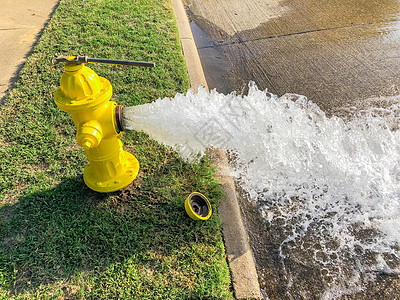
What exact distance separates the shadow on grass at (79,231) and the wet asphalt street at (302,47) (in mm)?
775

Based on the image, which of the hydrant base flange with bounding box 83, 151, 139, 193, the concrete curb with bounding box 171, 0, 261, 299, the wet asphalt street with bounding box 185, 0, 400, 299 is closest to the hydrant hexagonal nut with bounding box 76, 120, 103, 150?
the hydrant base flange with bounding box 83, 151, 139, 193

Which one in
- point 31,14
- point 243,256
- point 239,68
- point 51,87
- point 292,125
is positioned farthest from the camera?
point 31,14

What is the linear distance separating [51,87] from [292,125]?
290 centimetres

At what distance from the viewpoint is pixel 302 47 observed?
4766 millimetres

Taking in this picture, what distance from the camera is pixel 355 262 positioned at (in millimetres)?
2461

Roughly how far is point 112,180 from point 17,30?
3640 mm

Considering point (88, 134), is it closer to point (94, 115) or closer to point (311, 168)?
point (94, 115)

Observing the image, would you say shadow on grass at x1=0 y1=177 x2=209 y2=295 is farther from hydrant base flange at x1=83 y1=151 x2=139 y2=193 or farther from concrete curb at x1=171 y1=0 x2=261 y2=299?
concrete curb at x1=171 y1=0 x2=261 y2=299

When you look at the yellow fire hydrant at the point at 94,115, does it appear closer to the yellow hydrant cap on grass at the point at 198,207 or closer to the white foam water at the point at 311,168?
the white foam water at the point at 311,168

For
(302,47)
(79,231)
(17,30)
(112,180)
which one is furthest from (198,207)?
(17,30)

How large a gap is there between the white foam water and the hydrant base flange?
0.38m

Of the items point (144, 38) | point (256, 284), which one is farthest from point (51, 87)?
point (256, 284)

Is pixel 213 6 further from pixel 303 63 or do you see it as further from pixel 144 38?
pixel 303 63

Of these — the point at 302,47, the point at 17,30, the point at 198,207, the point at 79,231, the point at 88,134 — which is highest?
the point at 88,134
